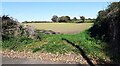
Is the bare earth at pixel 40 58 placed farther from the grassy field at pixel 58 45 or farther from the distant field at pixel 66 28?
the distant field at pixel 66 28

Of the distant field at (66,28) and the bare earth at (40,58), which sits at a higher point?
the bare earth at (40,58)

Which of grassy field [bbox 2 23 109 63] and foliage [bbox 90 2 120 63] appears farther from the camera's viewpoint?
grassy field [bbox 2 23 109 63]

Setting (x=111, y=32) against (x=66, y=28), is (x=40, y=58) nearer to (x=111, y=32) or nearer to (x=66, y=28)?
(x=111, y=32)

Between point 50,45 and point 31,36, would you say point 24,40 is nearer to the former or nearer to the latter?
point 31,36

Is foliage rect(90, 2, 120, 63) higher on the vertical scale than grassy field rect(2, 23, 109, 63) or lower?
higher

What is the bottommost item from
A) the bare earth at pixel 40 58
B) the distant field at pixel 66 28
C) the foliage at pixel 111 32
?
the distant field at pixel 66 28

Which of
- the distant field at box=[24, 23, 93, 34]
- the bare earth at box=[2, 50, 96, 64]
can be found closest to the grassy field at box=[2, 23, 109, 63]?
the bare earth at box=[2, 50, 96, 64]

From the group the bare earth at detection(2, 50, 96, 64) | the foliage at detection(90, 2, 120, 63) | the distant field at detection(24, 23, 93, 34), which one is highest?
the foliage at detection(90, 2, 120, 63)

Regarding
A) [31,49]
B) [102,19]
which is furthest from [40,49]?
[102,19]

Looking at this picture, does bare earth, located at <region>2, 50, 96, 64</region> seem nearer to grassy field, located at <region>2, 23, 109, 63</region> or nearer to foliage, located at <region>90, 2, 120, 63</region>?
grassy field, located at <region>2, 23, 109, 63</region>

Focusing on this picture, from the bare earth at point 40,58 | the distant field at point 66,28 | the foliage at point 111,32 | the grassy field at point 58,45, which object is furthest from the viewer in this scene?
the distant field at point 66,28

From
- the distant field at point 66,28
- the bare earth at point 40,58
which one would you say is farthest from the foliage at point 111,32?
the distant field at point 66,28

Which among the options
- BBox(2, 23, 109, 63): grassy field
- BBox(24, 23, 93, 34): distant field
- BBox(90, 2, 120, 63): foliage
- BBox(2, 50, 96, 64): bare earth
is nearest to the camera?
BBox(2, 50, 96, 64): bare earth

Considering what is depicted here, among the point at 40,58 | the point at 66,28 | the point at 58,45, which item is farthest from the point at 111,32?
the point at 66,28
